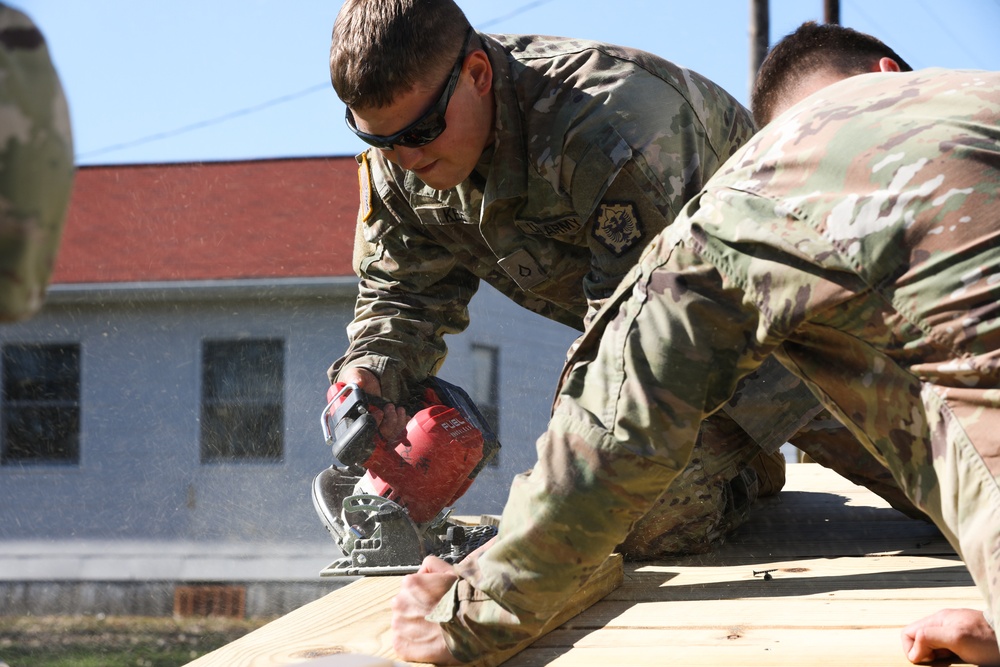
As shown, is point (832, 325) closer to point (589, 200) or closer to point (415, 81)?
point (589, 200)

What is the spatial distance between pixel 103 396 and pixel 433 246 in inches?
488

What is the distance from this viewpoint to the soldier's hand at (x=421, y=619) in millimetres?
1998

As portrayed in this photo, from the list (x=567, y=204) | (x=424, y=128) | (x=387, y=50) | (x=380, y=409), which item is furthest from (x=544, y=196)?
(x=380, y=409)

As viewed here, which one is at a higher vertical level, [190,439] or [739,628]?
[739,628]

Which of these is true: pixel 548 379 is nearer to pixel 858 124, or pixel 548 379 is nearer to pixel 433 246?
pixel 433 246

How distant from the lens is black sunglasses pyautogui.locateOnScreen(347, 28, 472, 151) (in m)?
2.86

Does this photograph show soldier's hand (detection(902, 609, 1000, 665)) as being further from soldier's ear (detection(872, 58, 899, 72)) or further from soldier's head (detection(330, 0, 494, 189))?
soldier's head (detection(330, 0, 494, 189))

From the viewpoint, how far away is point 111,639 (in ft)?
48.3

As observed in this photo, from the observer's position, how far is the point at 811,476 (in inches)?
183

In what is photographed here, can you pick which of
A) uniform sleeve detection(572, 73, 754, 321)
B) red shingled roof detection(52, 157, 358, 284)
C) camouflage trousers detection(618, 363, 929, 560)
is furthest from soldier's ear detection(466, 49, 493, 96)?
red shingled roof detection(52, 157, 358, 284)

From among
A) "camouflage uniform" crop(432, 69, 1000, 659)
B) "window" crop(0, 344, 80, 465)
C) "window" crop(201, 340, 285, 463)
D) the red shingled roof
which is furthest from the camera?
"window" crop(0, 344, 80, 465)

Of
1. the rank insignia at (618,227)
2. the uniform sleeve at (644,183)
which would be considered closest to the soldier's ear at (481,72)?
the uniform sleeve at (644,183)

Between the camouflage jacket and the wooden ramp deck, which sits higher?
the camouflage jacket

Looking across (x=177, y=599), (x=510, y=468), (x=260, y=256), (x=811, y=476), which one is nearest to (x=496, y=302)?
(x=510, y=468)
